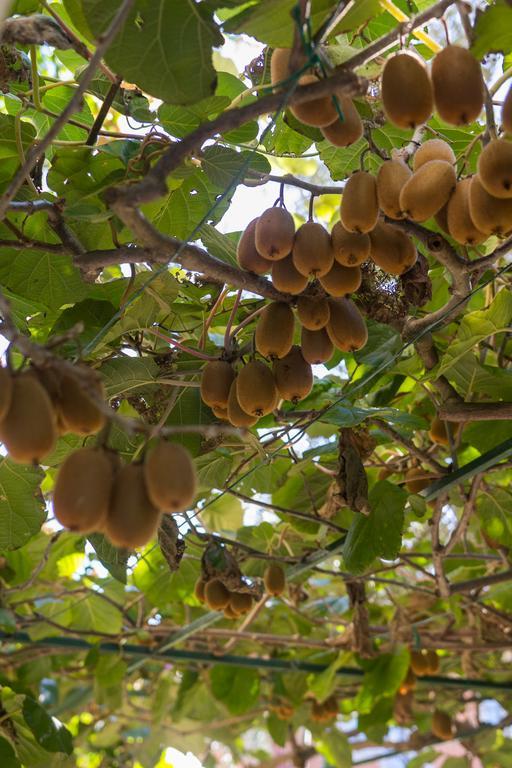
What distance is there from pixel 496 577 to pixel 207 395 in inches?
48.3

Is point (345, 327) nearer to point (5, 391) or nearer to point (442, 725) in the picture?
point (5, 391)

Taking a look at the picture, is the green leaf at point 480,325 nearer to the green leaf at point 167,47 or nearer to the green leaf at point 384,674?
the green leaf at point 167,47

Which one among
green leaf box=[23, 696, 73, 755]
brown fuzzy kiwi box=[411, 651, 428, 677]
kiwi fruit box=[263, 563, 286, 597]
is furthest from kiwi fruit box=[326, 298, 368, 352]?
brown fuzzy kiwi box=[411, 651, 428, 677]

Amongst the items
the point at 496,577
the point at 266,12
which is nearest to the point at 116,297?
the point at 266,12

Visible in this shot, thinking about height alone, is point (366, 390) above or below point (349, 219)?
above

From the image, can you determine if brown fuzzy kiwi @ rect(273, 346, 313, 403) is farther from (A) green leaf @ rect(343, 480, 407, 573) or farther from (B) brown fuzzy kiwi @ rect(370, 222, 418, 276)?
(A) green leaf @ rect(343, 480, 407, 573)

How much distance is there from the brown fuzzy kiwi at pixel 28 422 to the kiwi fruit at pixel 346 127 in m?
0.49

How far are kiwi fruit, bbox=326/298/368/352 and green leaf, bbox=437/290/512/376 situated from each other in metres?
0.34

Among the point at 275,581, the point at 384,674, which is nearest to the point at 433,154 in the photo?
the point at 275,581

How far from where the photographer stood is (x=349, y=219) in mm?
1042

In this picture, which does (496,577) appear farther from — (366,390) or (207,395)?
(207,395)

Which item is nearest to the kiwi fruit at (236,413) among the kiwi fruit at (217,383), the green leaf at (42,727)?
the kiwi fruit at (217,383)

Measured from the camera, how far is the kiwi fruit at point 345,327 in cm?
117

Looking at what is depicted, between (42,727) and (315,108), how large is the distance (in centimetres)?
166
